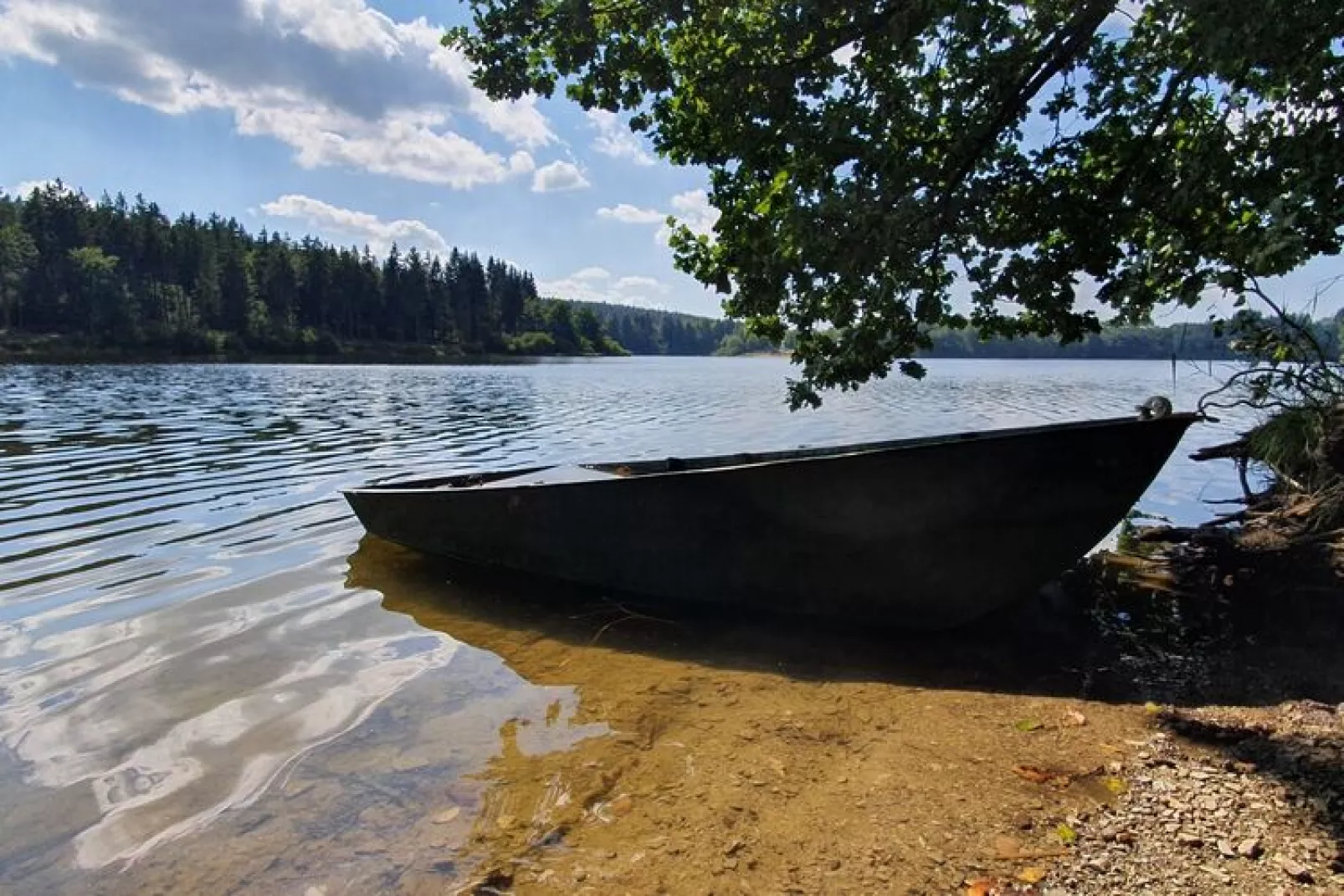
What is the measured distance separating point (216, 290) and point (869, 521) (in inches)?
4549

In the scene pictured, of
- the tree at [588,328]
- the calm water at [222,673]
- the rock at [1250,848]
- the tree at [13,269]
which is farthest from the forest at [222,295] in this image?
the rock at [1250,848]

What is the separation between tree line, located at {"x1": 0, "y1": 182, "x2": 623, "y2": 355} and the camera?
88.2 meters

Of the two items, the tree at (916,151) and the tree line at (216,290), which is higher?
the tree line at (216,290)

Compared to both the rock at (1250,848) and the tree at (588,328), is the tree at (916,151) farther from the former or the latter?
the tree at (588,328)

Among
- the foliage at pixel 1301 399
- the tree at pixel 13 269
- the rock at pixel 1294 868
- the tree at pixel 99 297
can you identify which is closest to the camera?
the rock at pixel 1294 868

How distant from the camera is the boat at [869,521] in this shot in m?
6.27

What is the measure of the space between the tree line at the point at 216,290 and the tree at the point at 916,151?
96.3m

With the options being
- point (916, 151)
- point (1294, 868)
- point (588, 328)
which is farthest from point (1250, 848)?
point (588, 328)

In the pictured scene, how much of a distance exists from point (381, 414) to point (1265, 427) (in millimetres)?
25358

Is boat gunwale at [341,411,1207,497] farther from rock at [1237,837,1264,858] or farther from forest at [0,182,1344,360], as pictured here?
forest at [0,182,1344,360]

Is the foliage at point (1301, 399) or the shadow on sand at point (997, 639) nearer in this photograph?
the shadow on sand at point (997, 639)

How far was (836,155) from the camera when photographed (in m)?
6.21

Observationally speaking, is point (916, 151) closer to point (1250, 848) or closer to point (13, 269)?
point (1250, 848)

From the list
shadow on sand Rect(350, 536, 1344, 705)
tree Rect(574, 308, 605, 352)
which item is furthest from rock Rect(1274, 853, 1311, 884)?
tree Rect(574, 308, 605, 352)
